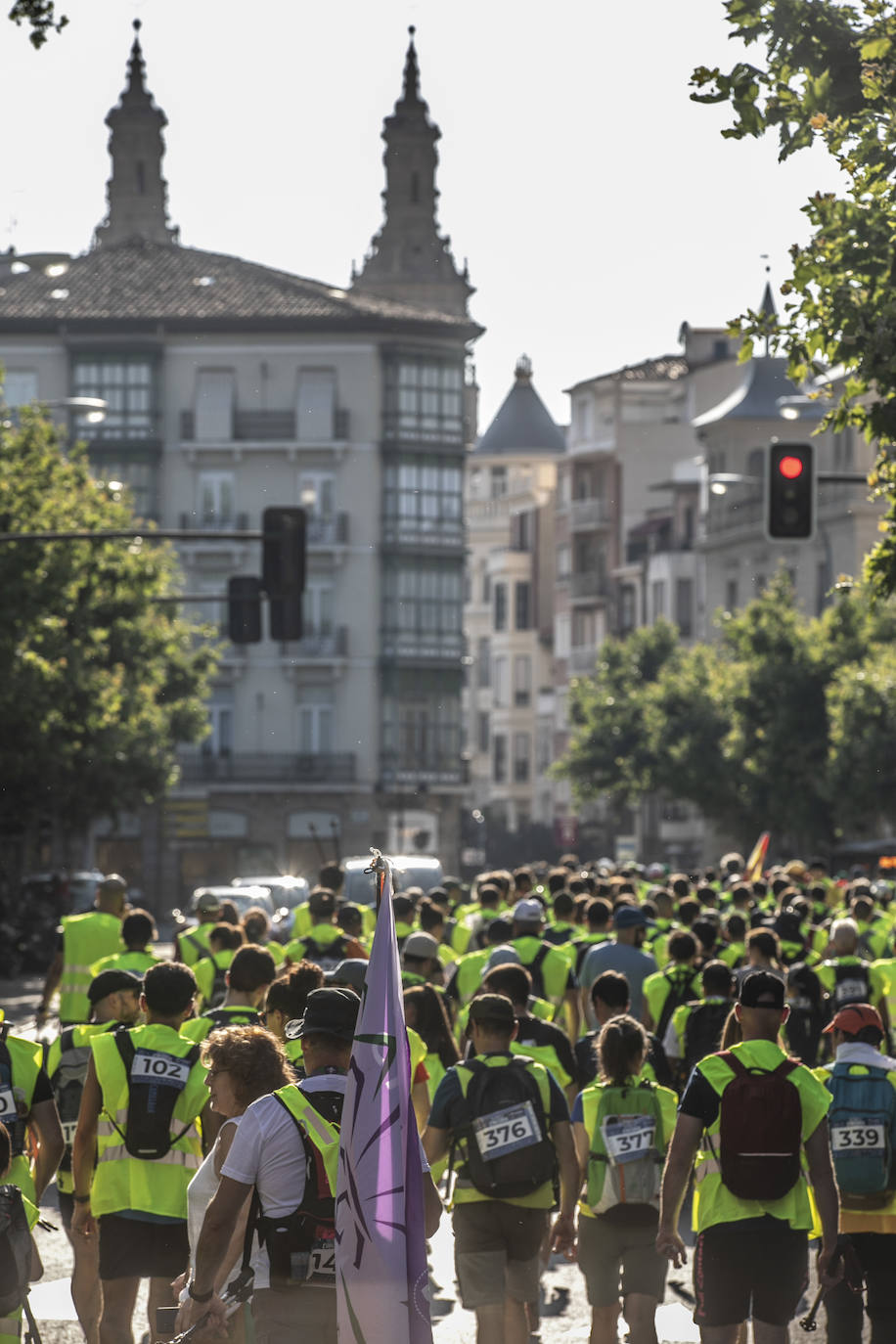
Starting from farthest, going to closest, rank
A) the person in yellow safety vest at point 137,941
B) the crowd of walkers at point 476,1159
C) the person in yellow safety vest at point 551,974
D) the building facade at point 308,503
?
1. the building facade at point 308,503
2. the person in yellow safety vest at point 551,974
3. the person in yellow safety vest at point 137,941
4. the crowd of walkers at point 476,1159

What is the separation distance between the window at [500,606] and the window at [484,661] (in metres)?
1.39

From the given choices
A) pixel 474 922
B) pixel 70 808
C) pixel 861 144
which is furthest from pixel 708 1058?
pixel 70 808

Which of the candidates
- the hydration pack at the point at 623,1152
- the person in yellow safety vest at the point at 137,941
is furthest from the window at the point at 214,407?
the hydration pack at the point at 623,1152

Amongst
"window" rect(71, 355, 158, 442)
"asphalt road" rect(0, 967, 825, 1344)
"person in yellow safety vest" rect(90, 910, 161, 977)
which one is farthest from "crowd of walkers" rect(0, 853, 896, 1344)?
"window" rect(71, 355, 158, 442)

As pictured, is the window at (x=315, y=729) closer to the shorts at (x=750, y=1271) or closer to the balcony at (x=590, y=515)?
the balcony at (x=590, y=515)

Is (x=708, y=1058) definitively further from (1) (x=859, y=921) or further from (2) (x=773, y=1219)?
(1) (x=859, y=921)

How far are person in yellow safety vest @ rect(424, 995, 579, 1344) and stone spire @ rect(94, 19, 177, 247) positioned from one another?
8978 centimetres

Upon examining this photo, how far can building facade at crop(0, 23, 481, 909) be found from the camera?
74.4 metres

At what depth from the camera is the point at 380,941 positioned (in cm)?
635

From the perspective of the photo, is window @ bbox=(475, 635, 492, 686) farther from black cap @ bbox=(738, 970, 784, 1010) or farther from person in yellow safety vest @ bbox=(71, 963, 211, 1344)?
black cap @ bbox=(738, 970, 784, 1010)

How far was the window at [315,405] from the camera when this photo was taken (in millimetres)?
74875

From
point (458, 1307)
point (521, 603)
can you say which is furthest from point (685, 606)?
point (458, 1307)

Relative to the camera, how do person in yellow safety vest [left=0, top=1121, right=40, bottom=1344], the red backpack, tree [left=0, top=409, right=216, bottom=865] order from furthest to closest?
tree [left=0, top=409, right=216, bottom=865]
the red backpack
person in yellow safety vest [left=0, top=1121, right=40, bottom=1344]

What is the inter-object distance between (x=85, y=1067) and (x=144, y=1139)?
1703 millimetres
